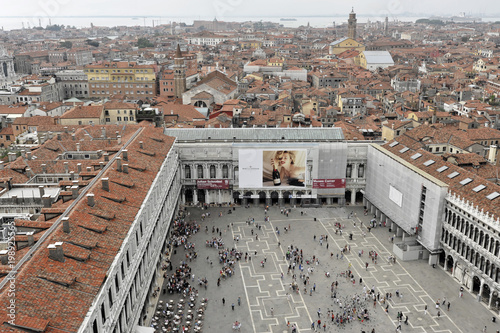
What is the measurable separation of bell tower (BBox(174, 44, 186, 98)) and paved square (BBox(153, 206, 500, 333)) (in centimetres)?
6890

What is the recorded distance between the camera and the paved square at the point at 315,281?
141 feet

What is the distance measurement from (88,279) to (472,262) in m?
36.9

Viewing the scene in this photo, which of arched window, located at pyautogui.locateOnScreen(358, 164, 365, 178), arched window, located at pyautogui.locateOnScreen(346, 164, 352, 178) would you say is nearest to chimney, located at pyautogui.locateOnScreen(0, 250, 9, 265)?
arched window, located at pyautogui.locateOnScreen(346, 164, 352, 178)

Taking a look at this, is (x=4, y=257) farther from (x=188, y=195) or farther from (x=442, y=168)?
(x=442, y=168)

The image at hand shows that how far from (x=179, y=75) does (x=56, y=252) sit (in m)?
103

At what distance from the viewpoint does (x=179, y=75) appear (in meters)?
127

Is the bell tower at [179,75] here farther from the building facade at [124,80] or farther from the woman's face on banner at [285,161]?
the woman's face on banner at [285,161]

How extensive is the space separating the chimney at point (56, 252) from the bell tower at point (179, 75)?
101461 millimetres

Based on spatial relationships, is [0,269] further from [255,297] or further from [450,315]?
[450,315]

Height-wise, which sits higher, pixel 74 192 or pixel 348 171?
pixel 74 192

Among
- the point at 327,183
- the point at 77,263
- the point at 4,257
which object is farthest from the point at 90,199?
the point at 327,183

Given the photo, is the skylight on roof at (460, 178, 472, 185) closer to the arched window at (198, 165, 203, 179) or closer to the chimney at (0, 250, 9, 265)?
the arched window at (198, 165, 203, 179)

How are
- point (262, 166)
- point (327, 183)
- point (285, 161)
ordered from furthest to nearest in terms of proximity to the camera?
1. point (327, 183)
2. point (262, 166)
3. point (285, 161)

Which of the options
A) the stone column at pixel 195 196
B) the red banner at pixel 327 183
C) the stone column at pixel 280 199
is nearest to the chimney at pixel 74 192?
the stone column at pixel 195 196
